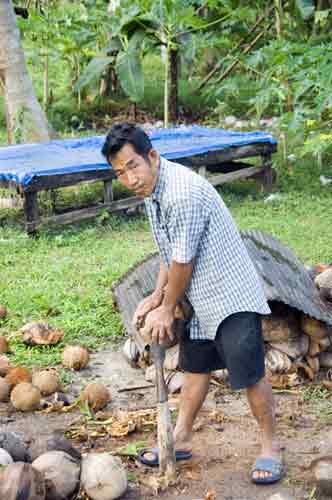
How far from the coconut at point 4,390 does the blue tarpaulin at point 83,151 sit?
3.57 meters

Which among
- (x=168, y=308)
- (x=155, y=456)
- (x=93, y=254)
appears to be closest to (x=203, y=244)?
(x=168, y=308)

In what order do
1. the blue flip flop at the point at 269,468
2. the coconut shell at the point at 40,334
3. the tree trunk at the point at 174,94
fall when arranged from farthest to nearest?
1. the tree trunk at the point at 174,94
2. the coconut shell at the point at 40,334
3. the blue flip flop at the point at 269,468

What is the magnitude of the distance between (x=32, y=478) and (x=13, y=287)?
3.55m

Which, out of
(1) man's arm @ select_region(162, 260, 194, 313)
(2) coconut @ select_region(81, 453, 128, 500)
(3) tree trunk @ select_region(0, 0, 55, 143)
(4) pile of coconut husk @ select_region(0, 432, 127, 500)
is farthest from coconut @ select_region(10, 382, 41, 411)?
(3) tree trunk @ select_region(0, 0, 55, 143)

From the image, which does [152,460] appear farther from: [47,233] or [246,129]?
[246,129]

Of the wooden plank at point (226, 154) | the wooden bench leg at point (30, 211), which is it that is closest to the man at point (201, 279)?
the wooden bench leg at point (30, 211)

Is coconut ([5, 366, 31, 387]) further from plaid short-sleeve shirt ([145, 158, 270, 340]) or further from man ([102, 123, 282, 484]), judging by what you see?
plaid short-sleeve shirt ([145, 158, 270, 340])

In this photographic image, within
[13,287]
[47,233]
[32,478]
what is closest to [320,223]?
[47,233]

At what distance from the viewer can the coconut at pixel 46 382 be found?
4469mm

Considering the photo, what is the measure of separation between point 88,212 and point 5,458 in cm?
517

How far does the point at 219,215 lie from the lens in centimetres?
329

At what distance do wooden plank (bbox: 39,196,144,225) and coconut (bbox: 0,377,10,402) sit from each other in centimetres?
359

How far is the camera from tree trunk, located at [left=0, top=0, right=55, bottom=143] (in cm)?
995

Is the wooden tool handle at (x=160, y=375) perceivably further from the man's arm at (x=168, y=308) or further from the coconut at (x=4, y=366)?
the coconut at (x=4, y=366)
